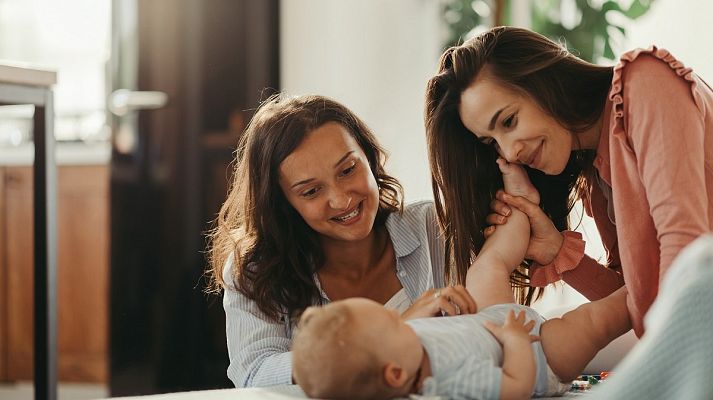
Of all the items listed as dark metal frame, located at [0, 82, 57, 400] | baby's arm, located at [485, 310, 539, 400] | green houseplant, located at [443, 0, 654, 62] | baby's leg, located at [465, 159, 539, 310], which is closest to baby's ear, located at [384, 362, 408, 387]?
baby's arm, located at [485, 310, 539, 400]

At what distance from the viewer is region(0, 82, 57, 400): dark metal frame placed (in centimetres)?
183

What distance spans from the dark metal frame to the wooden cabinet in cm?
200

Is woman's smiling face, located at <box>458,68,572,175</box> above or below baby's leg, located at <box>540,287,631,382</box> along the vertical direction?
above

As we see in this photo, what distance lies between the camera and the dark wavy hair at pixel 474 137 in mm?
1579

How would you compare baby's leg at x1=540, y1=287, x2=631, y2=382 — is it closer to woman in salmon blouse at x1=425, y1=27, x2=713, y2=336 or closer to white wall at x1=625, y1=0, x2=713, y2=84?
woman in salmon blouse at x1=425, y1=27, x2=713, y2=336

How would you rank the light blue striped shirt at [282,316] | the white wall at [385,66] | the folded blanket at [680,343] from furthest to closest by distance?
the white wall at [385,66] < the light blue striped shirt at [282,316] < the folded blanket at [680,343]

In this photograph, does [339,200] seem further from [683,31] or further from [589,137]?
[683,31]

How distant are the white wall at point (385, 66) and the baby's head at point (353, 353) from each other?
80.9 inches

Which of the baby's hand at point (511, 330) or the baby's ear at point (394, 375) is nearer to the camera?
the baby's ear at point (394, 375)

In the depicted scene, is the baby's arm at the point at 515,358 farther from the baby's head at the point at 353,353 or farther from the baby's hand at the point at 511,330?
the baby's head at the point at 353,353

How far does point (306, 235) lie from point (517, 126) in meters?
0.57

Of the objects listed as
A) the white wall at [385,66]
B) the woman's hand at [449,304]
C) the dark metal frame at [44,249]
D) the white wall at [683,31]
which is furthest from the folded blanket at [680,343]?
the white wall at [385,66]

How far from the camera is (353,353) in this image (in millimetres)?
1194

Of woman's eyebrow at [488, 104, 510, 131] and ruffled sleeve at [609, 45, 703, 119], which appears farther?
woman's eyebrow at [488, 104, 510, 131]
